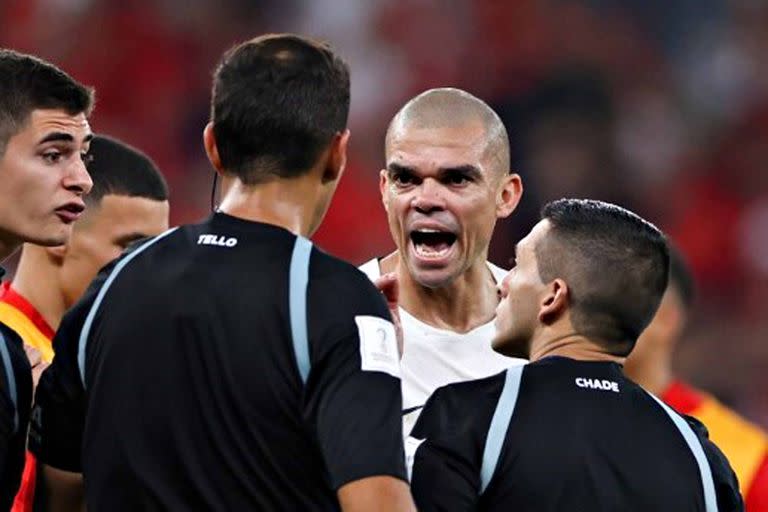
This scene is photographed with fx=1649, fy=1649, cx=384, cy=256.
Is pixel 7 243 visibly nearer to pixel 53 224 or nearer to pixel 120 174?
pixel 53 224

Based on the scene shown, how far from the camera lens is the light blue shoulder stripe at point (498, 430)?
3.38 m

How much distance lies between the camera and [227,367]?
10.3 ft

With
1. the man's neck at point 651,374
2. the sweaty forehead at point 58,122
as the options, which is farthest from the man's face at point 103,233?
the man's neck at point 651,374

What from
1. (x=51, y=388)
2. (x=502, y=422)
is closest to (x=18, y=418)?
(x=51, y=388)

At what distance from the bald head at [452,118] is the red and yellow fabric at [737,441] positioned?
7.89 ft

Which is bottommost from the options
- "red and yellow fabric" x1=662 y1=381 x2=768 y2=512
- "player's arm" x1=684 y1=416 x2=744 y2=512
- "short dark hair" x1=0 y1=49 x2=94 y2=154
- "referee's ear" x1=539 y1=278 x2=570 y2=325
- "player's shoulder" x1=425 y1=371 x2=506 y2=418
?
"red and yellow fabric" x1=662 y1=381 x2=768 y2=512

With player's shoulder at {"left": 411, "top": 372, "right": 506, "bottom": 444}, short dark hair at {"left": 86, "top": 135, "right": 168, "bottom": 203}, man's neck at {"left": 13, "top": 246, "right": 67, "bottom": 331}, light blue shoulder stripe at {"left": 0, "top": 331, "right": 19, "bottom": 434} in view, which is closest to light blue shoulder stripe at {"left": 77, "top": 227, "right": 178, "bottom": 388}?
light blue shoulder stripe at {"left": 0, "top": 331, "right": 19, "bottom": 434}

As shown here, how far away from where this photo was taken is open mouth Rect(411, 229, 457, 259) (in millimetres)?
4473

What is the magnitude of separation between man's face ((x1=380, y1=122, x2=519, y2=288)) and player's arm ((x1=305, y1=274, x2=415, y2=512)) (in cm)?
130

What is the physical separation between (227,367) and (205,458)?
0.18 metres

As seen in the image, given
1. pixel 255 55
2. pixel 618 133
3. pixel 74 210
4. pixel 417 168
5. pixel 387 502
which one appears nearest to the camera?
pixel 387 502

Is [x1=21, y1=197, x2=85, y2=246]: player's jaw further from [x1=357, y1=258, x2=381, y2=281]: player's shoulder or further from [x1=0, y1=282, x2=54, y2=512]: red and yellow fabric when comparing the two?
[x1=357, y1=258, x2=381, y2=281]: player's shoulder

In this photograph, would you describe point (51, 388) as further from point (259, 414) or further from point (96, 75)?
point (96, 75)

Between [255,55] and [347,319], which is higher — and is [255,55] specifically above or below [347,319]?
above
